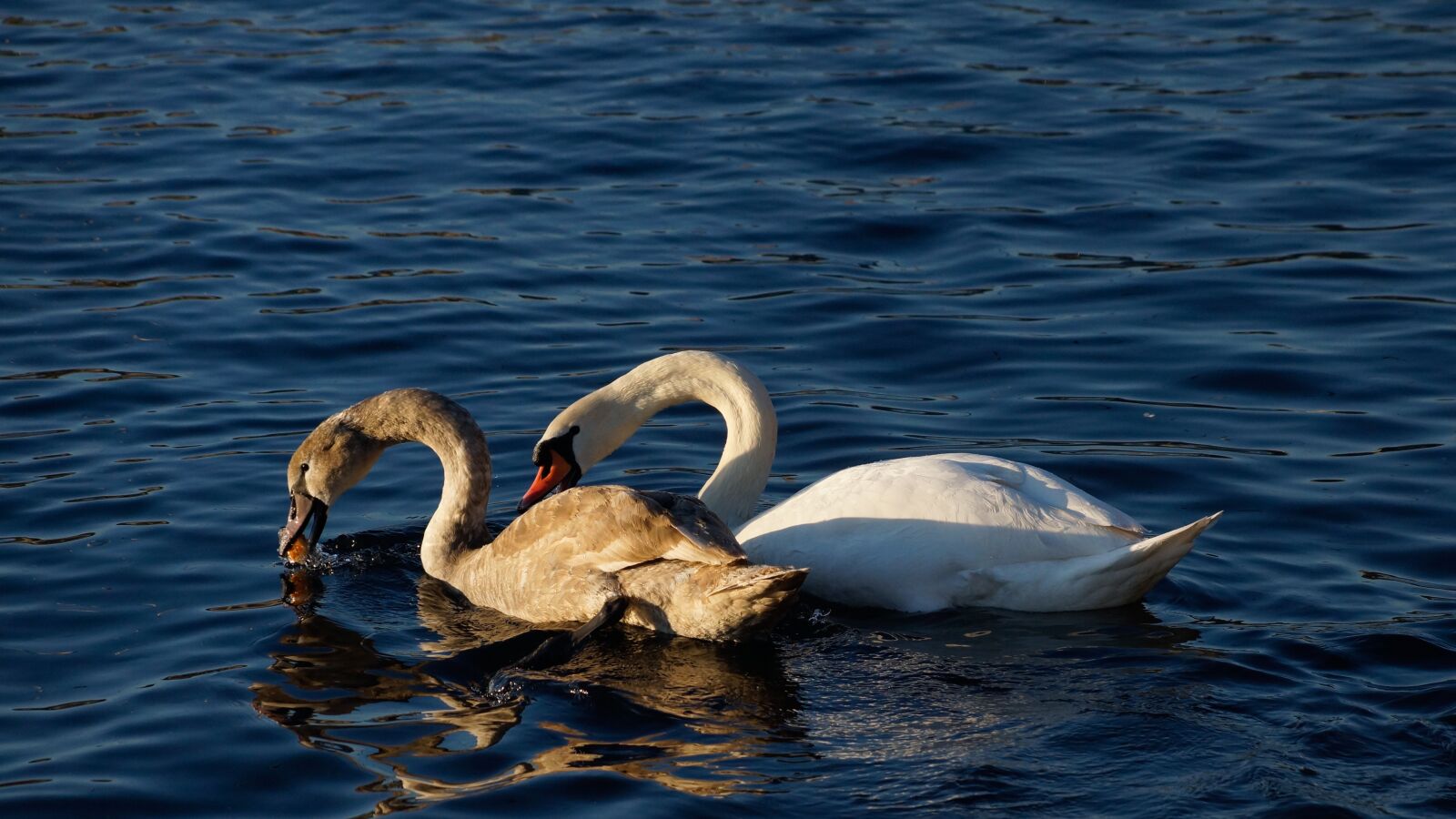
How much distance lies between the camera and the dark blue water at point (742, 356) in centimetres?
633

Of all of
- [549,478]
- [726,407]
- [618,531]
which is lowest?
[549,478]

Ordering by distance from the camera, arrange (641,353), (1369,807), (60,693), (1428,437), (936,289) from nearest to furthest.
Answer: (1369,807) < (60,693) < (1428,437) < (641,353) < (936,289)

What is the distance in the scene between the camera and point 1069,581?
24.1ft

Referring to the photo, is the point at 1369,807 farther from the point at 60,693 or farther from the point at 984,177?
the point at 984,177

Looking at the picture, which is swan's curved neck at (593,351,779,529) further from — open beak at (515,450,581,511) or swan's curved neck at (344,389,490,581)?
swan's curved neck at (344,389,490,581)

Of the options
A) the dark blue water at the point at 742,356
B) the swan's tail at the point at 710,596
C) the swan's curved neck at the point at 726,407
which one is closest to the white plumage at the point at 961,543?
the dark blue water at the point at 742,356

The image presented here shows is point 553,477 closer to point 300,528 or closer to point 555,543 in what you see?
point 555,543

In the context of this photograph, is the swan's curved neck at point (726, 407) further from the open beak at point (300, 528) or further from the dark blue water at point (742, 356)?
the open beak at point (300, 528)

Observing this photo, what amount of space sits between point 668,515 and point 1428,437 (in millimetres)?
4208

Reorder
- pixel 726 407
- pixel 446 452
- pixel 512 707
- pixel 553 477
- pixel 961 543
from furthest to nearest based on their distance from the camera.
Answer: pixel 726 407, pixel 553 477, pixel 446 452, pixel 961 543, pixel 512 707

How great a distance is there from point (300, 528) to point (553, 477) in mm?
1116

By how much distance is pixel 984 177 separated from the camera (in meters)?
13.7

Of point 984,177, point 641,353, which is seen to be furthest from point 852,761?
point 984,177

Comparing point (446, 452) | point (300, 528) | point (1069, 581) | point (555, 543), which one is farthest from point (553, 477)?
point (1069, 581)
